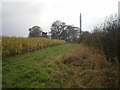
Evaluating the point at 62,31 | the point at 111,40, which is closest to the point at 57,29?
the point at 62,31

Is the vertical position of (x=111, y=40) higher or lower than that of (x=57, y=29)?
lower

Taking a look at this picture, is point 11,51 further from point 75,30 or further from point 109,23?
point 75,30

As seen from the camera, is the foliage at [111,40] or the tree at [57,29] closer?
the foliage at [111,40]

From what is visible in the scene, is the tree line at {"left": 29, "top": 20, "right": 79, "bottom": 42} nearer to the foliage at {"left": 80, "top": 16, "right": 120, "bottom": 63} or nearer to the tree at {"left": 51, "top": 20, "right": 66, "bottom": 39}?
the tree at {"left": 51, "top": 20, "right": 66, "bottom": 39}

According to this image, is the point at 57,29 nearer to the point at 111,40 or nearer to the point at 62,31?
the point at 62,31

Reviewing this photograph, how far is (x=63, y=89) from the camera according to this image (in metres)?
3.68

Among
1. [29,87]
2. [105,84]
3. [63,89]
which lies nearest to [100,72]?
[105,84]

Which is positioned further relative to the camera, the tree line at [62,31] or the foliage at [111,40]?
the tree line at [62,31]

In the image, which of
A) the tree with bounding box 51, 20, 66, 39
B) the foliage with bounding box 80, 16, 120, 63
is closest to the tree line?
the tree with bounding box 51, 20, 66, 39

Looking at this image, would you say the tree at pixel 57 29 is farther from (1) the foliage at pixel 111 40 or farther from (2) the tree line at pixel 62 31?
(1) the foliage at pixel 111 40

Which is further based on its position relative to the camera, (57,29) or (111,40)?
(57,29)

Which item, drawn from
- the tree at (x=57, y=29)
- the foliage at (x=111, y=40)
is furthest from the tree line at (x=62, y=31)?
the foliage at (x=111, y=40)

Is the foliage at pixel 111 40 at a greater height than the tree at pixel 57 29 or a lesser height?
lesser

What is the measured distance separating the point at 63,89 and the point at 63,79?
0.77 meters
